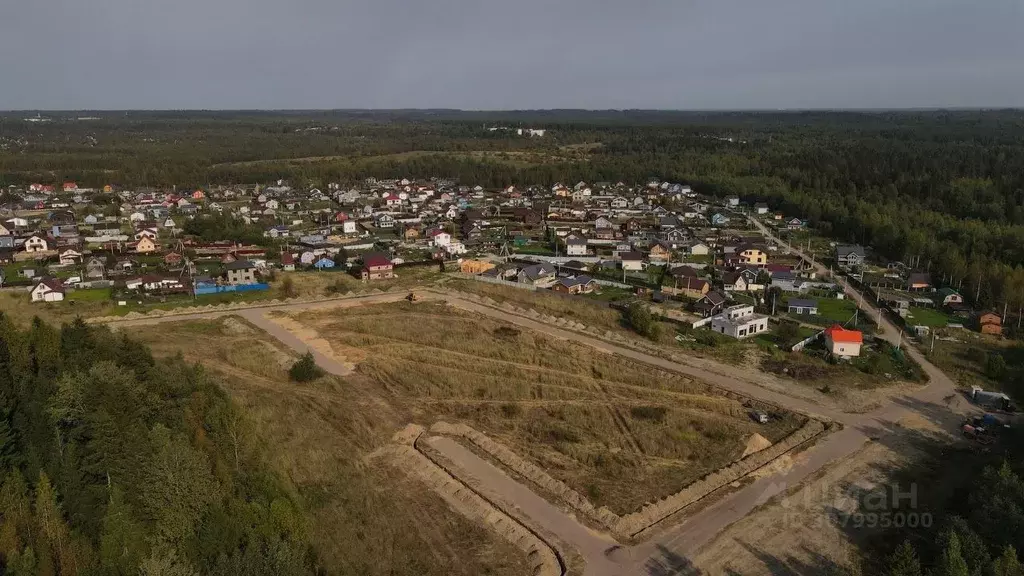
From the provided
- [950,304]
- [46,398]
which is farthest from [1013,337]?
[46,398]

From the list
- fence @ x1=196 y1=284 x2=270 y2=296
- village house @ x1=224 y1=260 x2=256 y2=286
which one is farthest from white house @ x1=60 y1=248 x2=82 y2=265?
fence @ x1=196 y1=284 x2=270 y2=296

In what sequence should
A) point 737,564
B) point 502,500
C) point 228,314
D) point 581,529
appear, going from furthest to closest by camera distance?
point 228,314 < point 502,500 < point 581,529 < point 737,564

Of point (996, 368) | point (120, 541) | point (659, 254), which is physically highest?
point (120, 541)

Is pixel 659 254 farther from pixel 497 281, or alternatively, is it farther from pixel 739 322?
pixel 739 322

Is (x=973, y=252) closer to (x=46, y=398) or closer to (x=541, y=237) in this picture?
(x=541, y=237)

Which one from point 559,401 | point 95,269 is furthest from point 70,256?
point 559,401
